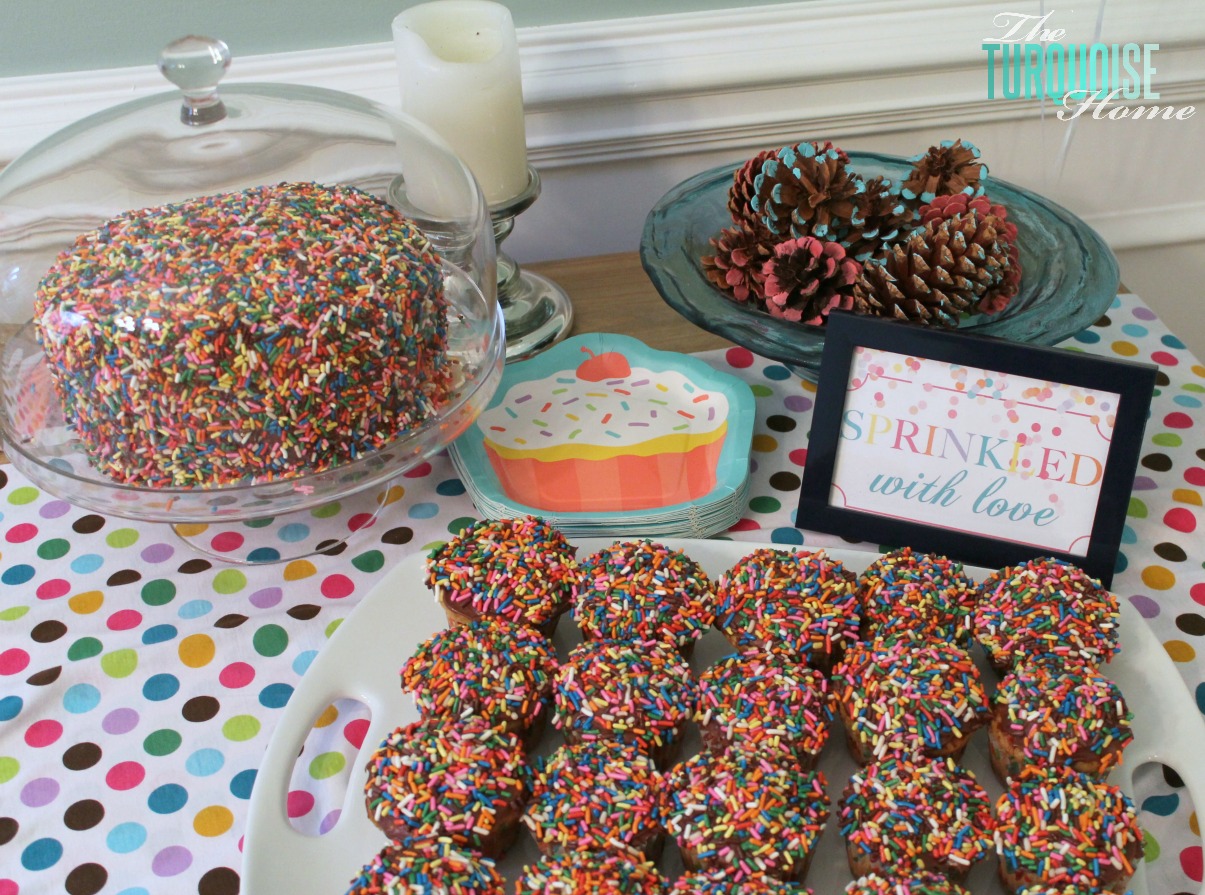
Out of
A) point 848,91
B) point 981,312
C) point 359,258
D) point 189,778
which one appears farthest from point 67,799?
point 848,91

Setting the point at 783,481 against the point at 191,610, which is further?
the point at 783,481

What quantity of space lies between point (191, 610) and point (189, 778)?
17 cm

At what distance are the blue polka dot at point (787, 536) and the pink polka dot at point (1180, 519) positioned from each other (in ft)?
1.07

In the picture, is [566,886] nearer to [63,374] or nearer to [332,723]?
[332,723]

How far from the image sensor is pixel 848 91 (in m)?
1.32

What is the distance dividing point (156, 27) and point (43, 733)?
30.6 inches

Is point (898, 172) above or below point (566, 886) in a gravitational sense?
above

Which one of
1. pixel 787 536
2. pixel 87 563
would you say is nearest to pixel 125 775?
pixel 87 563

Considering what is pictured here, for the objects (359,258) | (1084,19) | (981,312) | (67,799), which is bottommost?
(67,799)

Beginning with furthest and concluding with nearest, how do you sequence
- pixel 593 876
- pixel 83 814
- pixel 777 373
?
pixel 777 373 → pixel 83 814 → pixel 593 876

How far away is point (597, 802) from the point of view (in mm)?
630

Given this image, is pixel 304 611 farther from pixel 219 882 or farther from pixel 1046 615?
pixel 1046 615

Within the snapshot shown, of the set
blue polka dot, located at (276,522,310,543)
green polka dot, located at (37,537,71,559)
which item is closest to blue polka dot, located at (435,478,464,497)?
blue polka dot, located at (276,522,310,543)

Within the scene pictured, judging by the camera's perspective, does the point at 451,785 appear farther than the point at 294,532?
No
